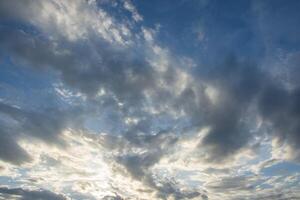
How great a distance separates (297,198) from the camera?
65188mm

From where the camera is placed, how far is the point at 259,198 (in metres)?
68.1

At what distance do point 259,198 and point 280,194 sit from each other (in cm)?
657

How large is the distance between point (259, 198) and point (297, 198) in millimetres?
10059

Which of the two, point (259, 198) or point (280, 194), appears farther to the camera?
point (259, 198)

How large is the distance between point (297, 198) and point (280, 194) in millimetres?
6272

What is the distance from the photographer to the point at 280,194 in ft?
209
